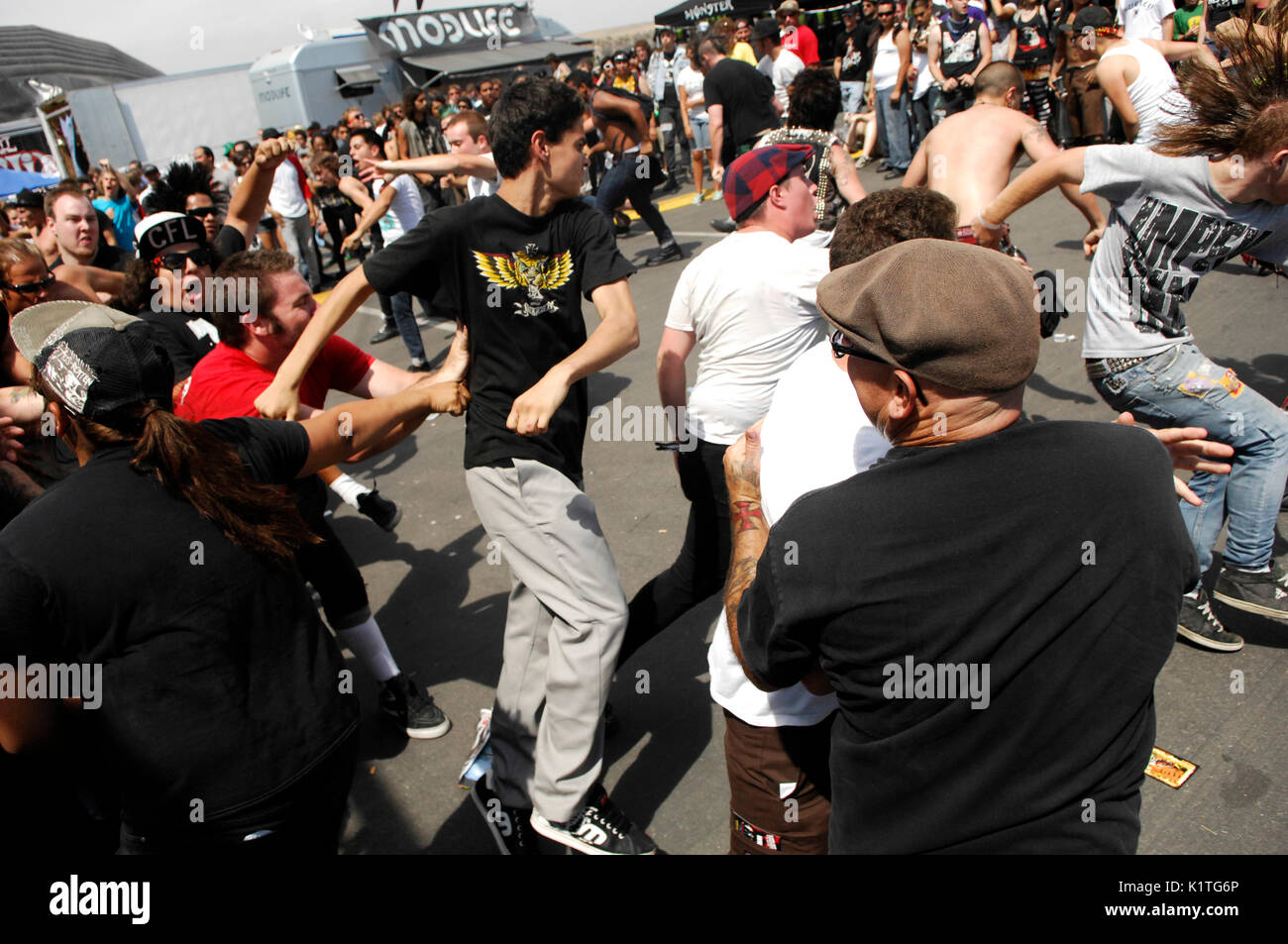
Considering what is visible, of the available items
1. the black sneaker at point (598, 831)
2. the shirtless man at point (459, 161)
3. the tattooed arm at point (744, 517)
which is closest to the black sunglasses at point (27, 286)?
the shirtless man at point (459, 161)

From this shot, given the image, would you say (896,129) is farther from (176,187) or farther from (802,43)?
(176,187)

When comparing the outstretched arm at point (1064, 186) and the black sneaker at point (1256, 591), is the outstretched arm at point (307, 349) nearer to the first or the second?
the outstretched arm at point (1064, 186)

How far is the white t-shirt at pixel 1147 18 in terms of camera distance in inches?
332

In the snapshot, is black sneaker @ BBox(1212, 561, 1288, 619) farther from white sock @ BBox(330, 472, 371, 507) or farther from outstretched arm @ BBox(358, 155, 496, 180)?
white sock @ BBox(330, 472, 371, 507)

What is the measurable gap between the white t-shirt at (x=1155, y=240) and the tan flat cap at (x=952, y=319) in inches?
77.8

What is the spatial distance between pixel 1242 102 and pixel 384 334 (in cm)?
750

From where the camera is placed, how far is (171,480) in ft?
5.85

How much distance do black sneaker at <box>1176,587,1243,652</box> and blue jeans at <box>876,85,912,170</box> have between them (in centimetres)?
924

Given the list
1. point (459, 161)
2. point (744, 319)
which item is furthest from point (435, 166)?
point (744, 319)
